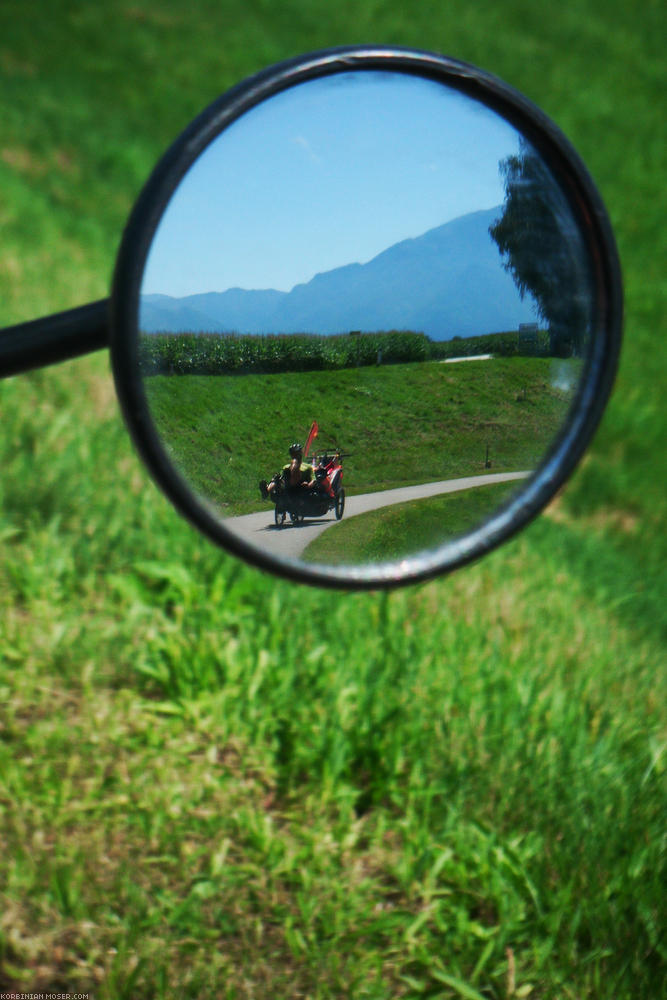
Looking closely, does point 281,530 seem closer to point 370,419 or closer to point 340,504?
point 340,504

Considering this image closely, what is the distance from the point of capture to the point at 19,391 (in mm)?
3801

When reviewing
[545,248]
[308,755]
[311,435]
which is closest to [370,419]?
[311,435]

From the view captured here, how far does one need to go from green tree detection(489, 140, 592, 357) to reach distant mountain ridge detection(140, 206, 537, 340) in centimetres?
Answer: 3

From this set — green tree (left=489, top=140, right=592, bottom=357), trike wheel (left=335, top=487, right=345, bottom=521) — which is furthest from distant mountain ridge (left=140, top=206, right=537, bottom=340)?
trike wheel (left=335, top=487, right=345, bottom=521)

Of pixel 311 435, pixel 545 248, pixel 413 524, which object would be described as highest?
pixel 545 248

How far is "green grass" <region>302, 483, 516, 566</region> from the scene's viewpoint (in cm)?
162

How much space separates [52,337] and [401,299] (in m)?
0.63

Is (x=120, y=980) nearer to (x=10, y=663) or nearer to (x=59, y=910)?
(x=59, y=910)

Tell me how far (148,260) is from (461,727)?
163 cm

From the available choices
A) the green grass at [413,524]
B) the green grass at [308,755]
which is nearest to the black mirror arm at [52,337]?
the green grass at [413,524]

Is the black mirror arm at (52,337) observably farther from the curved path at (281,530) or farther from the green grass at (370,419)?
the curved path at (281,530)

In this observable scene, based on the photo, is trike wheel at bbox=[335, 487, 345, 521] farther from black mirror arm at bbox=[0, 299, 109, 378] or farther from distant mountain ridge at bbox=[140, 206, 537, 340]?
black mirror arm at bbox=[0, 299, 109, 378]

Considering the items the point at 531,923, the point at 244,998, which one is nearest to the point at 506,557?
the point at 531,923

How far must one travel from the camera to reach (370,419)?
174 centimetres
